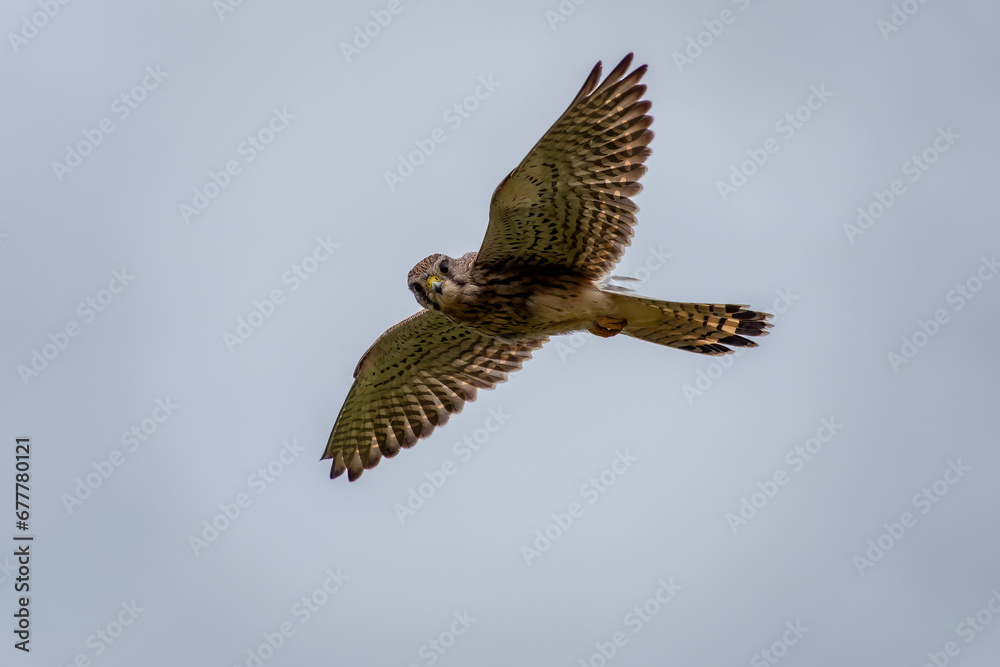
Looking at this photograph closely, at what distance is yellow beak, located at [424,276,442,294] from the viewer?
9.38 meters

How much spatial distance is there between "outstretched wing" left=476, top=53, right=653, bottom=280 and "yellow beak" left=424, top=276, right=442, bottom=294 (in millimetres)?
382

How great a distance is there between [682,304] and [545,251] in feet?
3.97

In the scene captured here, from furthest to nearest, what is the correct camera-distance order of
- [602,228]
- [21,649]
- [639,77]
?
1. [21,649]
2. [602,228]
3. [639,77]

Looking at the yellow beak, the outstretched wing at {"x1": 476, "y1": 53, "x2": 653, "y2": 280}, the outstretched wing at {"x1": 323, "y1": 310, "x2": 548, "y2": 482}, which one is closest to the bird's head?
the yellow beak

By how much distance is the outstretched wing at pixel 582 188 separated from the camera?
8.59 metres

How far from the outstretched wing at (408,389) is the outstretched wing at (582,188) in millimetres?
1598

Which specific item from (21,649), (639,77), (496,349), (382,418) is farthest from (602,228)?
(21,649)

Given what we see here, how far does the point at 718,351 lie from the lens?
963 cm

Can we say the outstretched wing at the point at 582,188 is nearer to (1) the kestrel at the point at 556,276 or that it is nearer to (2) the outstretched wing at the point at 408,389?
(1) the kestrel at the point at 556,276

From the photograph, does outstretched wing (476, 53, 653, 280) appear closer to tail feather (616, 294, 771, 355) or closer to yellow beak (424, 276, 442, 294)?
yellow beak (424, 276, 442, 294)

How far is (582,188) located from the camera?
8.92 metres

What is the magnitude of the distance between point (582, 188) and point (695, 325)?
5.29 feet

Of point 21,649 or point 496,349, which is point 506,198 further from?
point 21,649

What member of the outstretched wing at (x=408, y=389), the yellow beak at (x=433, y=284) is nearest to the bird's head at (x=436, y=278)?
the yellow beak at (x=433, y=284)
